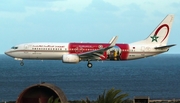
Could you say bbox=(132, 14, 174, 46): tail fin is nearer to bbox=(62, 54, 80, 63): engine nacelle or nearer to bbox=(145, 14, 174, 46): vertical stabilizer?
bbox=(145, 14, 174, 46): vertical stabilizer

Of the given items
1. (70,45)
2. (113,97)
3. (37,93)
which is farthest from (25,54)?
(113,97)

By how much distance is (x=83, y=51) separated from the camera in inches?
3349

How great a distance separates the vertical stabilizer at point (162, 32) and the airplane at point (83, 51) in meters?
3.29

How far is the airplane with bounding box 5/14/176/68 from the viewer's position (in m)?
82.8

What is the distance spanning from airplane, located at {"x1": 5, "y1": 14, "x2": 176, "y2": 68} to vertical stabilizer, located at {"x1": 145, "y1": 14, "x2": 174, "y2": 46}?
329cm

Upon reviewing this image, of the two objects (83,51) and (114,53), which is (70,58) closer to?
(83,51)

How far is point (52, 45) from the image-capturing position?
8331cm

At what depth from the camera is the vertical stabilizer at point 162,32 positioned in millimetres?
94375

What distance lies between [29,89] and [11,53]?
45418mm

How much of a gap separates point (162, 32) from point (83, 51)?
68.2ft

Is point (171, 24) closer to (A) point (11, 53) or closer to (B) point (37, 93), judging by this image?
(A) point (11, 53)

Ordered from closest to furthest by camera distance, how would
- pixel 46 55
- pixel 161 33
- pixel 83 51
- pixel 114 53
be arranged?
pixel 46 55, pixel 83 51, pixel 114 53, pixel 161 33

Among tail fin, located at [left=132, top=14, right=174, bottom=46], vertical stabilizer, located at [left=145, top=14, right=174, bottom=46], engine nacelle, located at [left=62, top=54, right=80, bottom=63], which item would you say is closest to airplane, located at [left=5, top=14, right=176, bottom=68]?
engine nacelle, located at [left=62, top=54, right=80, bottom=63]

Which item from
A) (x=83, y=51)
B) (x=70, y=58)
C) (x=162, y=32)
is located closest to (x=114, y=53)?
(x=83, y=51)
